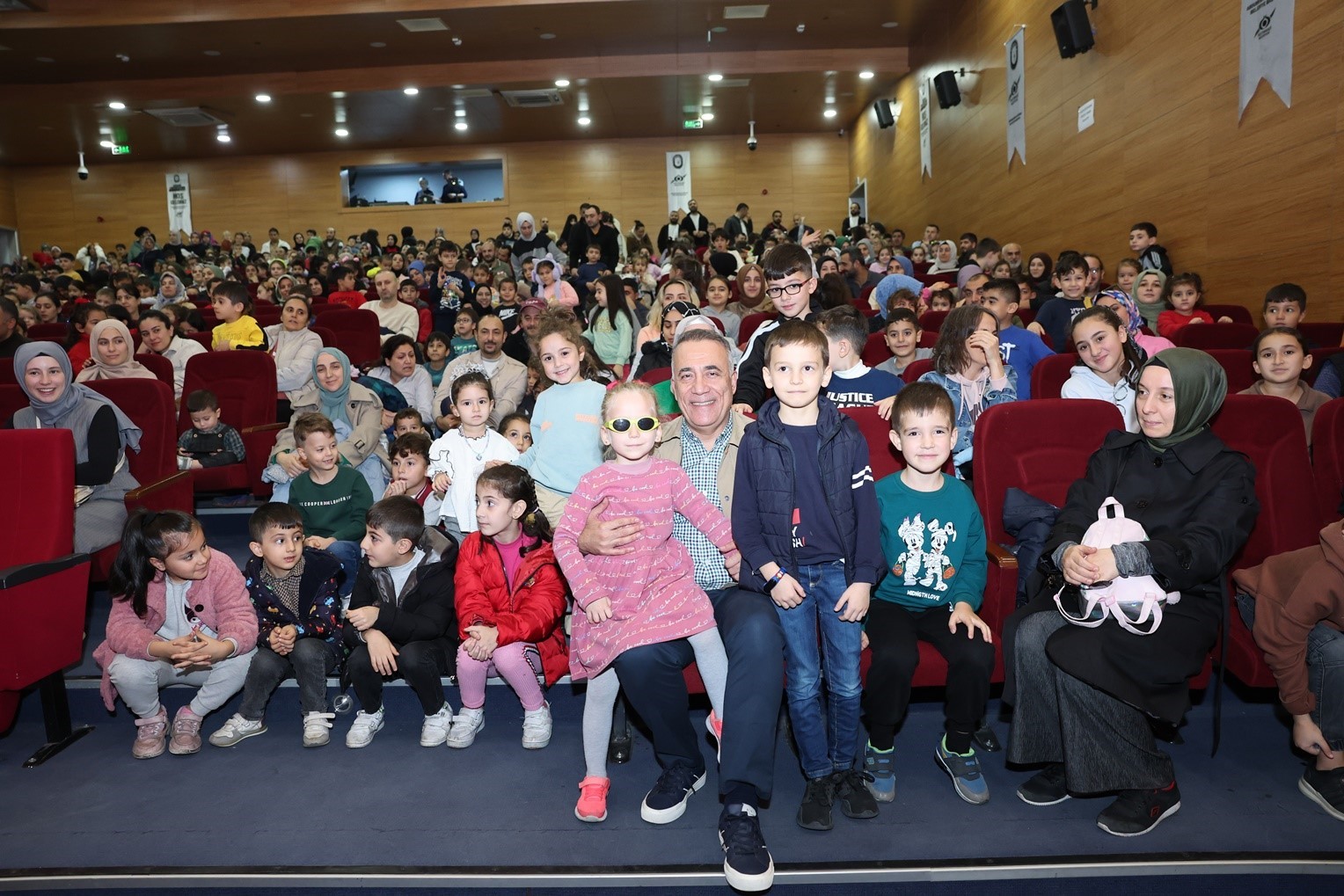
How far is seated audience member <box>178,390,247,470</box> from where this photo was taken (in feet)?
13.6

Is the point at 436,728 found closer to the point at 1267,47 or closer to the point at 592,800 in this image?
the point at 592,800

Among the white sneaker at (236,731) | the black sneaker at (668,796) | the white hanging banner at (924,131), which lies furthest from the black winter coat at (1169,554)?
the white hanging banner at (924,131)

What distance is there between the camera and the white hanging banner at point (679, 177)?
1731cm

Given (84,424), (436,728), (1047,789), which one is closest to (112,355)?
(84,424)

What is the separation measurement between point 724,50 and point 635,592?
1221cm

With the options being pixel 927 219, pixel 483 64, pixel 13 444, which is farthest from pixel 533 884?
pixel 483 64

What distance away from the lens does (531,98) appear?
14.0 m

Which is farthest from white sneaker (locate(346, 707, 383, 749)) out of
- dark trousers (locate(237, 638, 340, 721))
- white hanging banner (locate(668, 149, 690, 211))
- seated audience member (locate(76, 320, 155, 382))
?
white hanging banner (locate(668, 149, 690, 211))

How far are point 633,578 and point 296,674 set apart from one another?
49.0 inches

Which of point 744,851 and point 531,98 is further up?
point 531,98

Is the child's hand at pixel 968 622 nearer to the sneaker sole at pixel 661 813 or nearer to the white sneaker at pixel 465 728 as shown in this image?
the sneaker sole at pixel 661 813

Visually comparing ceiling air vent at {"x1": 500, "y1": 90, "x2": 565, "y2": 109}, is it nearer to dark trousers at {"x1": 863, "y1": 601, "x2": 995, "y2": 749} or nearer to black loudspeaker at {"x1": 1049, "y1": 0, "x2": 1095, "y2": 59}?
black loudspeaker at {"x1": 1049, "y1": 0, "x2": 1095, "y2": 59}

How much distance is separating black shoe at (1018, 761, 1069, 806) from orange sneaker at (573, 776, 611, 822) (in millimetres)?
1063

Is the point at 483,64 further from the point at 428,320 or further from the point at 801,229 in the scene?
the point at 428,320
